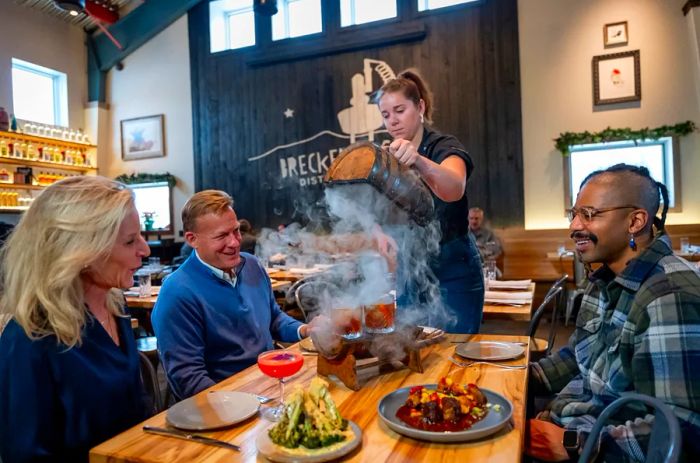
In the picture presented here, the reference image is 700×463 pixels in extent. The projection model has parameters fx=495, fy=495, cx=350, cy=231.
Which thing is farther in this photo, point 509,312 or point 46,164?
point 46,164

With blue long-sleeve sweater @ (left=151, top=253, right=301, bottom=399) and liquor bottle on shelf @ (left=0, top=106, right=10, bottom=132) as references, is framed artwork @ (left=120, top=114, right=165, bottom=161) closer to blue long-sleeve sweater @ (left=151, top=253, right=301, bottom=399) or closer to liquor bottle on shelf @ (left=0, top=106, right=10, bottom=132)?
liquor bottle on shelf @ (left=0, top=106, right=10, bottom=132)

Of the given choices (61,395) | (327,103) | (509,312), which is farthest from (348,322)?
(327,103)

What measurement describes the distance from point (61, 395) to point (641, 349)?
4.92 feet

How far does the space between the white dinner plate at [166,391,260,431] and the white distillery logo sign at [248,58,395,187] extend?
663cm

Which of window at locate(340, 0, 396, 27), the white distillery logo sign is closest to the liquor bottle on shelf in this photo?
the white distillery logo sign

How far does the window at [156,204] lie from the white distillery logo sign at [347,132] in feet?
6.99

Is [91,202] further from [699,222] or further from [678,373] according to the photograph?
[699,222]

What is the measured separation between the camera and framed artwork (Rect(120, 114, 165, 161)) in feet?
31.6

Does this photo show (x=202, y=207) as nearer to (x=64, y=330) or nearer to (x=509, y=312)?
(x=64, y=330)

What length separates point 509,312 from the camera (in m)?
2.87

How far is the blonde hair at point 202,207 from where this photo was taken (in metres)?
2.16

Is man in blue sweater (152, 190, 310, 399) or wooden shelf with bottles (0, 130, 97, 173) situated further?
wooden shelf with bottles (0, 130, 97, 173)

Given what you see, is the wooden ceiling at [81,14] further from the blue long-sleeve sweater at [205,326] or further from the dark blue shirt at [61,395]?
the dark blue shirt at [61,395]

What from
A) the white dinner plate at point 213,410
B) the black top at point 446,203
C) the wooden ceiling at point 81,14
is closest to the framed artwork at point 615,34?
the black top at point 446,203
